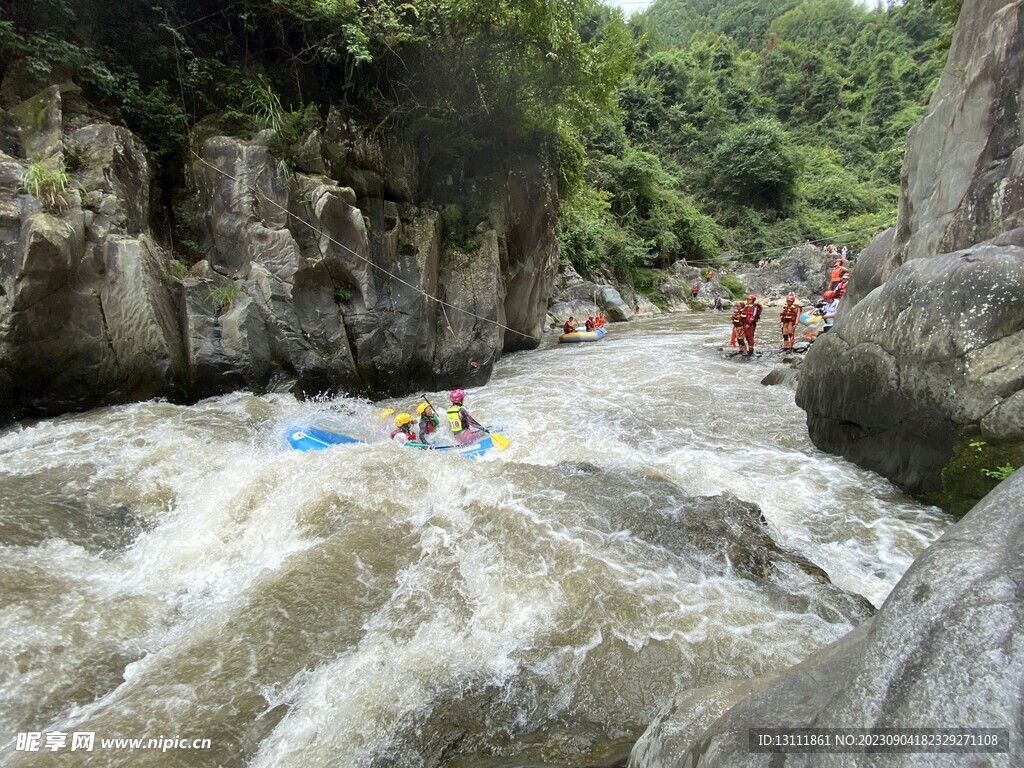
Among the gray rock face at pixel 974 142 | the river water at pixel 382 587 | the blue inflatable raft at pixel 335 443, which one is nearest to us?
the river water at pixel 382 587

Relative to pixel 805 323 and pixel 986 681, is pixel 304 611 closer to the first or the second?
pixel 986 681

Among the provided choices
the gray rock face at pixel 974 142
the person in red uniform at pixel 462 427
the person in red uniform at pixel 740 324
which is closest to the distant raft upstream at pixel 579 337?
the person in red uniform at pixel 740 324

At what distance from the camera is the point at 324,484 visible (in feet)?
15.9

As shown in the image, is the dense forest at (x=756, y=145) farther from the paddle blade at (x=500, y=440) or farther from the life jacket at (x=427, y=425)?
the life jacket at (x=427, y=425)

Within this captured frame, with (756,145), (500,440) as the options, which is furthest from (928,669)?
(756,145)

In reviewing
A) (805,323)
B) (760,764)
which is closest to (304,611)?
(760,764)

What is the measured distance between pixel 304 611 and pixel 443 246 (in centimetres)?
833

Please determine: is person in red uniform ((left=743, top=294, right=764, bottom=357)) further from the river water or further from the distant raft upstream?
the river water

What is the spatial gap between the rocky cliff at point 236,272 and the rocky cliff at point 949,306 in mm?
6477

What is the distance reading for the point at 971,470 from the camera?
13.9 ft

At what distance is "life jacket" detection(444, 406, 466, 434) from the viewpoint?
6.37 m

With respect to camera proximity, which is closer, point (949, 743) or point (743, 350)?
point (949, 743)

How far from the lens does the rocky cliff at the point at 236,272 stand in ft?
19.6

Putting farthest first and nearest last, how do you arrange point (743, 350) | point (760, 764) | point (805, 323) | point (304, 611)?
point (805, 323)
point (743, 350)
point (304, 611)
point (760, 764)
